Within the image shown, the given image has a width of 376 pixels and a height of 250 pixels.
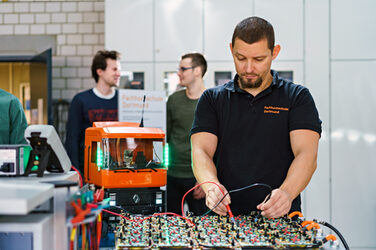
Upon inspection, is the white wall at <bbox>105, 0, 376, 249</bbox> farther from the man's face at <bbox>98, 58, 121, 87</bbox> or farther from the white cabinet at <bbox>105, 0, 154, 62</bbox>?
the man's face at <bbox>98, 58, 121, 87</bbox>

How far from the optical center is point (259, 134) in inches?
78.0

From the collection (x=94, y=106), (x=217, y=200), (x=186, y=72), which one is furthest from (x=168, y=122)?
(x=217, y=200)

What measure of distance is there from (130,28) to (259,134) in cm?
274

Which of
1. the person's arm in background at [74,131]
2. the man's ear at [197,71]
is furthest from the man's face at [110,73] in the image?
the man's ear at [197,71]

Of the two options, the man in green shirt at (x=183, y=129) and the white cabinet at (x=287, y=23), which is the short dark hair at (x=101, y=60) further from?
the white cabinet at (x=287, y=23)

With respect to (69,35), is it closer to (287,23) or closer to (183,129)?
(183,129)

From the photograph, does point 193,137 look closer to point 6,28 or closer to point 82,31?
point 82,31

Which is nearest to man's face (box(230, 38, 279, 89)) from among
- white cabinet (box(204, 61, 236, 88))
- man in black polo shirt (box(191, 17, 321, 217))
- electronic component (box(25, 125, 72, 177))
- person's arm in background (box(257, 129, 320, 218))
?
man in black polo shirt (box(191, 17, 321, 217))

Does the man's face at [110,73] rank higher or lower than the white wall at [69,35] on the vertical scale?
lower

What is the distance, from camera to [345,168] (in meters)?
4.24

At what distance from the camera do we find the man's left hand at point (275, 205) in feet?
5.01

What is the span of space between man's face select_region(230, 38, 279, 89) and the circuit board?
67 centimetres

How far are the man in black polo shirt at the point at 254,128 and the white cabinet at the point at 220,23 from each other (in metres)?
2.27

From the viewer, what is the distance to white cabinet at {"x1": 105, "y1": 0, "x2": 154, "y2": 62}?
170 inches
